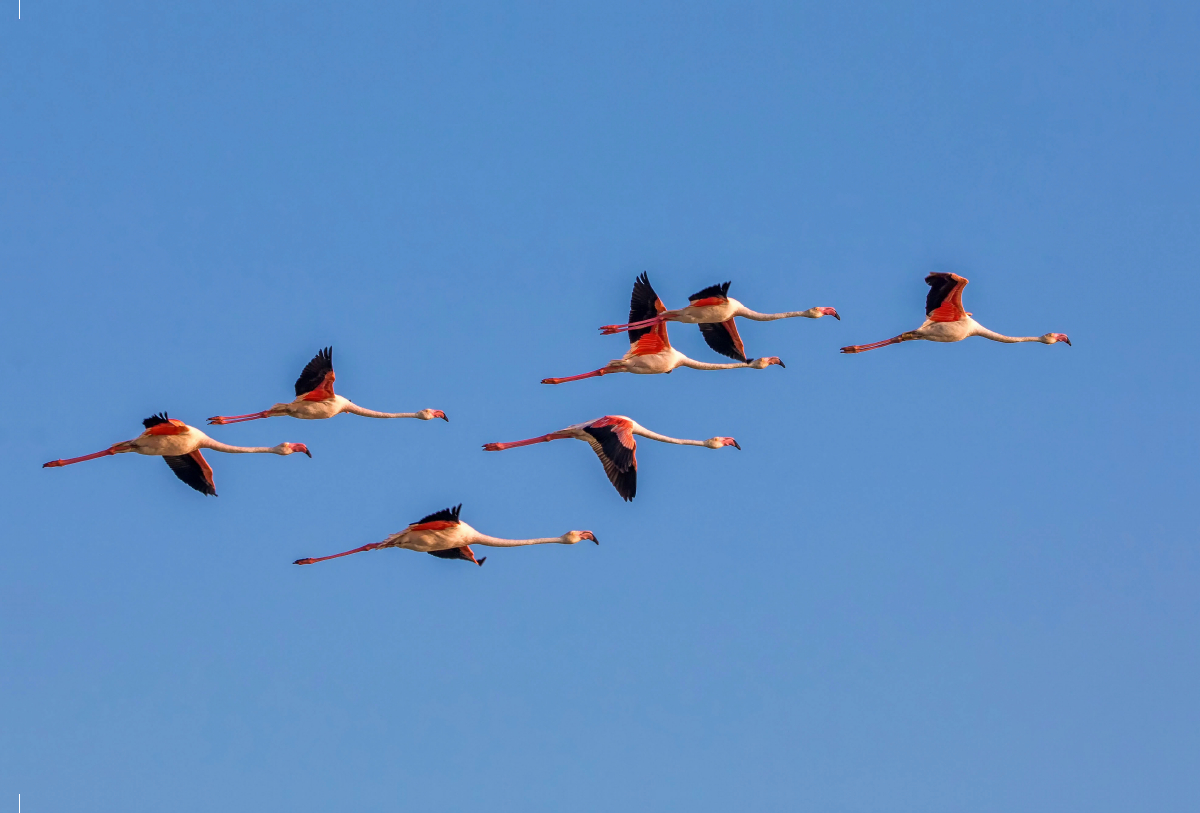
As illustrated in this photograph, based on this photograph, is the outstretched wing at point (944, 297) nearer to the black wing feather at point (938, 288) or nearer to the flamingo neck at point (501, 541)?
the black wing feather at point (938, 288)

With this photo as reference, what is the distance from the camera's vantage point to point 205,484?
37.2 metres

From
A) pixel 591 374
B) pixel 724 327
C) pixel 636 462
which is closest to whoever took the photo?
pixel 636 462

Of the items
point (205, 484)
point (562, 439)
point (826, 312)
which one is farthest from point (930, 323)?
point (205, 484)

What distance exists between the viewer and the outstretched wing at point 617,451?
3262cm

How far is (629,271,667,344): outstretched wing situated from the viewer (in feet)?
127

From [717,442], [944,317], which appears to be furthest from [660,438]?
[944,317]

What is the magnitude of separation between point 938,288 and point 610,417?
826 centimetres

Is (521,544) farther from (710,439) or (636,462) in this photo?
(710,439)

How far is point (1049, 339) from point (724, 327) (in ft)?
26.7

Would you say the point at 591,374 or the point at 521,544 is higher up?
the point at 591,374

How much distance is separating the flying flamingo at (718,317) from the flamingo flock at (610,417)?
0.07 feet

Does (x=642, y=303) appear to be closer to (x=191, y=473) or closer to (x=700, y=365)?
(x=700, y=365)

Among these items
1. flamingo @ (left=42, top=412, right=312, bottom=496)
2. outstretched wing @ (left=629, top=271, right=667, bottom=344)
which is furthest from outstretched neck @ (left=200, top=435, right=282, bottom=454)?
outstretched wing @ (left=629, top=271, right=667, bottom=344)

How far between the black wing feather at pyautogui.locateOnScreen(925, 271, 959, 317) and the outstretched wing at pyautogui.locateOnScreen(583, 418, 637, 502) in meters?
8.05
